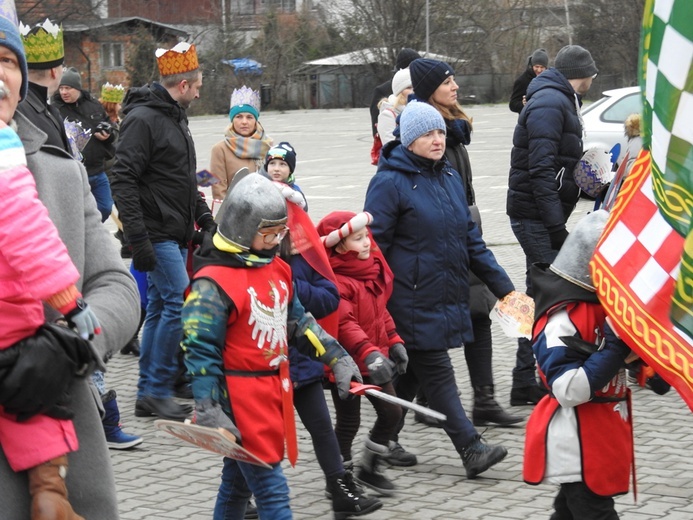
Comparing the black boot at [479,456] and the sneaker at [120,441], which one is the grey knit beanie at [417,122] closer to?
the black boot at [479,456]

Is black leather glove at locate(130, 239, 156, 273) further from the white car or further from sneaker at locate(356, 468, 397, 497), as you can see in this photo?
the white car

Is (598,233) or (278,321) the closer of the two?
(598,233)

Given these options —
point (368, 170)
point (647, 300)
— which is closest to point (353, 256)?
point (647, 300)

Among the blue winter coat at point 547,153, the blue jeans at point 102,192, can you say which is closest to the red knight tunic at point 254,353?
the blue winter coat at point 547,153

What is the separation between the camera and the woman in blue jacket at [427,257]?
573cm

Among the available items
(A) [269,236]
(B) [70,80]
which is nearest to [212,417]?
(A) [269,236]

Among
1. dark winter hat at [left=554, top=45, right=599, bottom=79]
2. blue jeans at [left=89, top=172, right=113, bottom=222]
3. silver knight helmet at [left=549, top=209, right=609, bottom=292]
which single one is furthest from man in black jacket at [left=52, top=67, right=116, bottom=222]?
silver knight helmet at [left=549, top=209, right=609, bottom=292]

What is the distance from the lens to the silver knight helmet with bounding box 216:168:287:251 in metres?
4.29

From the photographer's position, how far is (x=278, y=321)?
4395 millimetres

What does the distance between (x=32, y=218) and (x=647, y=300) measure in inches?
62.2

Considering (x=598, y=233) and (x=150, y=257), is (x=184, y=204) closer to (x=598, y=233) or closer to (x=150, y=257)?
(x=150, y=257)

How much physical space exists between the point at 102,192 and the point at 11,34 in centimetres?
895

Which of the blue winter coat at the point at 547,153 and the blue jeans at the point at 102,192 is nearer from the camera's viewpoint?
the blue winter coat at the point at 547,153

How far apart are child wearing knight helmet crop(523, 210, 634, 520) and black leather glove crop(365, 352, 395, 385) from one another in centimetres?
110
